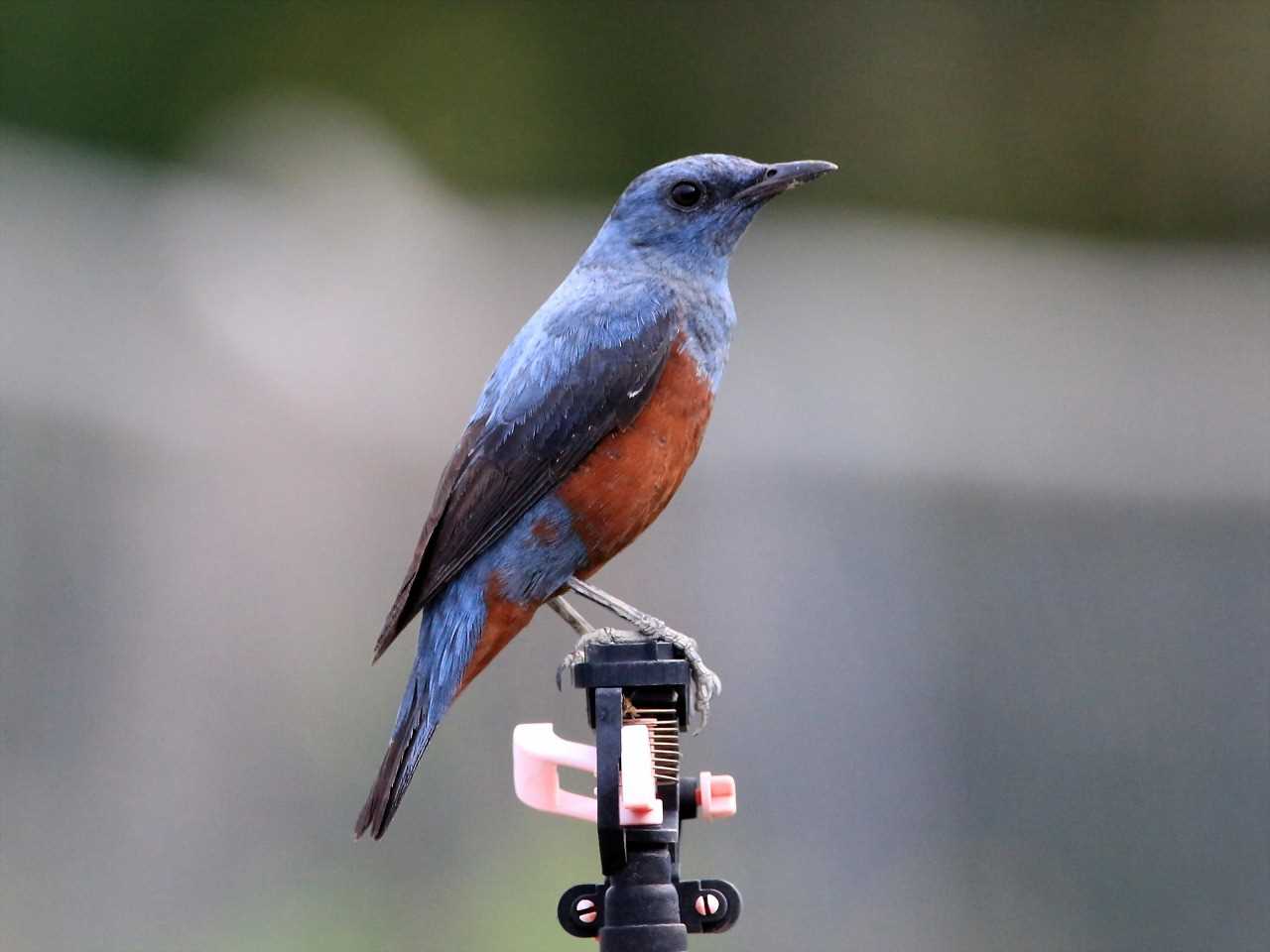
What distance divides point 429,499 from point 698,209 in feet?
4.64

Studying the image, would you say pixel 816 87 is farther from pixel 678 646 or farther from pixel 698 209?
pixel 678 646

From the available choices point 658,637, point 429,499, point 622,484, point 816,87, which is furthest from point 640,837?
point 816,87

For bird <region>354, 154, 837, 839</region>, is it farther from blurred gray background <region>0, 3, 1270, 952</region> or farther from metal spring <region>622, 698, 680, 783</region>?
blurred gray background <region>0, 3, 1270, 952</region>

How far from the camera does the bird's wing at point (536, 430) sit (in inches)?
61.2

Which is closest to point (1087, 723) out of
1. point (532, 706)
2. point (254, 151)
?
point (532, 706)

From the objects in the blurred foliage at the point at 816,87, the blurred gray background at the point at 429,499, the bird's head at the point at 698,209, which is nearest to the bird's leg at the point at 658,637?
the bird's head at the point at 698,209

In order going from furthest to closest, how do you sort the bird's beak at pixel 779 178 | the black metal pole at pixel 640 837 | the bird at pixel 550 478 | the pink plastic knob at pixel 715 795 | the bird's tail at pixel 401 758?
the bird's beak at pixel 779 178 → the bird at pixel 550 478 → the bird's tail at pixel 401 758 → the pink plastic knob at pixel 715 795 → the black metal pole at pixel 640 837

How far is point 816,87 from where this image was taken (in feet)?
14.4

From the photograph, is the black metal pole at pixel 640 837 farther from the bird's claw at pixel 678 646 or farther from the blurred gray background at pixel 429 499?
the blurred gray background at pixel 429 499

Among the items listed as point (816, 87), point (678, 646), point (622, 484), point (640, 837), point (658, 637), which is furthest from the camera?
point (816, 87)

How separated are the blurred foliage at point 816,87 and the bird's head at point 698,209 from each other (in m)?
2.25

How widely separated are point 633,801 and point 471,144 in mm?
3203

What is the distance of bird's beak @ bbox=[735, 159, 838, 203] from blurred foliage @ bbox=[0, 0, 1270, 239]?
2.31 meters

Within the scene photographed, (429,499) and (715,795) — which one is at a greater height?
(429,499)
